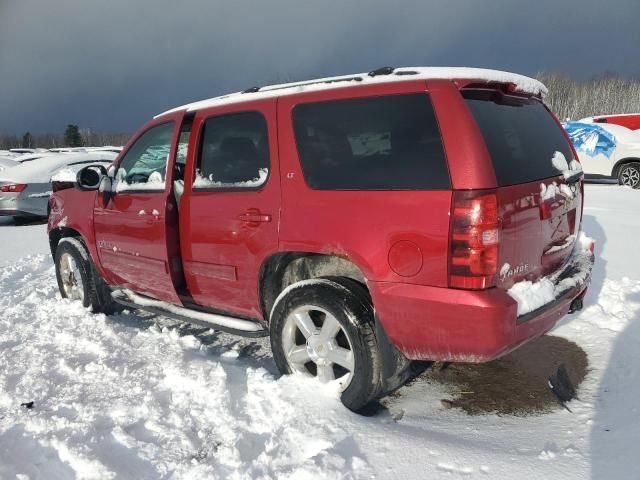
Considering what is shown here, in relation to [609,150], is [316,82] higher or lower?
higher

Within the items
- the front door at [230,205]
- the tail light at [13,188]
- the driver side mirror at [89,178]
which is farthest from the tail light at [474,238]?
the tail light at [13,188]

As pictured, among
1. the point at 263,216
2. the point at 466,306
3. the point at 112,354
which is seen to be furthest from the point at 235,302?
the point at 466,306

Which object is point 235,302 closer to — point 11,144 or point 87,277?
point 87,277

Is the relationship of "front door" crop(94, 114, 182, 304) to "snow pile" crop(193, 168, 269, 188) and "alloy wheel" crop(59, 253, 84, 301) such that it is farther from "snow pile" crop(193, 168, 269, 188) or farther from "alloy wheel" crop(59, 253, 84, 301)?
"alloy wheel" crop(59, 253, 84, 301)

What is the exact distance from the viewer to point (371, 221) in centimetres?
259

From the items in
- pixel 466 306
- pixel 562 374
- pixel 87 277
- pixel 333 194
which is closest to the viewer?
pixel 466 306

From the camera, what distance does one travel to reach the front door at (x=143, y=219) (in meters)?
3.73

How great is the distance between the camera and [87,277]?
476 cm

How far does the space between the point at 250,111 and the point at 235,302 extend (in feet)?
4.22

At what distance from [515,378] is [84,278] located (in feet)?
12.6

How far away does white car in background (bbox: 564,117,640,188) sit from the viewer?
11875 millimetres

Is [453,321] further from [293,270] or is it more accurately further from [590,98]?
[590,98]

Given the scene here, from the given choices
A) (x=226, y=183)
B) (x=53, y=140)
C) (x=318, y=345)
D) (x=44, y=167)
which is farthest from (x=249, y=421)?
(x=53, y=140)

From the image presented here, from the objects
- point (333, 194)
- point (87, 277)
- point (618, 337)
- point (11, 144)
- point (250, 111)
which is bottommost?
point (618, 337)
